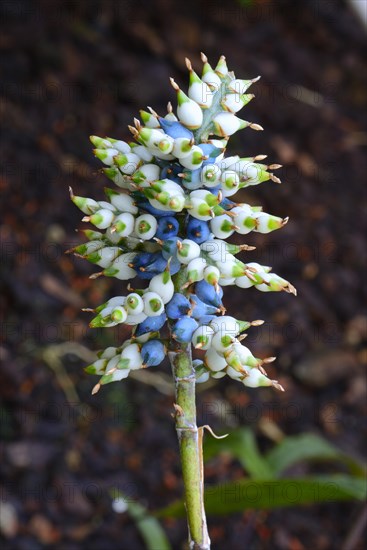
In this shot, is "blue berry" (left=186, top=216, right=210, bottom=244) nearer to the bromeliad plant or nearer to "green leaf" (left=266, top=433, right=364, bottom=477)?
the bromeliad plant

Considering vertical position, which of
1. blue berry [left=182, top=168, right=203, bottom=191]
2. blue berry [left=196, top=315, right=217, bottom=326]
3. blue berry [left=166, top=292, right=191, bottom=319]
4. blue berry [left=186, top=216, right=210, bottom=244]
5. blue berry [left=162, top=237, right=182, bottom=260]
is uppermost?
blue berry [left=182, top=168, right=203, bottom=191]

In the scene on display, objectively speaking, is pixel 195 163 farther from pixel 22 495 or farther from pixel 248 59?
pixel 248 59

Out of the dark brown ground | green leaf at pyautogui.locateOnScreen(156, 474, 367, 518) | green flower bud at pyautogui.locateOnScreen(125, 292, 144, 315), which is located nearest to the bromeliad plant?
green flower bud at pyautogui.locateOnScreen(125, 292, 144, 315)

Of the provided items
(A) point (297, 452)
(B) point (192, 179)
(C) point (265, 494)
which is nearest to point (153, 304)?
(B) point (192, 179)

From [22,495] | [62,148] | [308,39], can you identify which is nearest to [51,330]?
[22,495]

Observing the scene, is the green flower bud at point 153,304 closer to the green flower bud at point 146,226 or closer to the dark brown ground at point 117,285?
the green flower bud at point 146,226

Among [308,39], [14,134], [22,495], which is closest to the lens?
[22,495]
